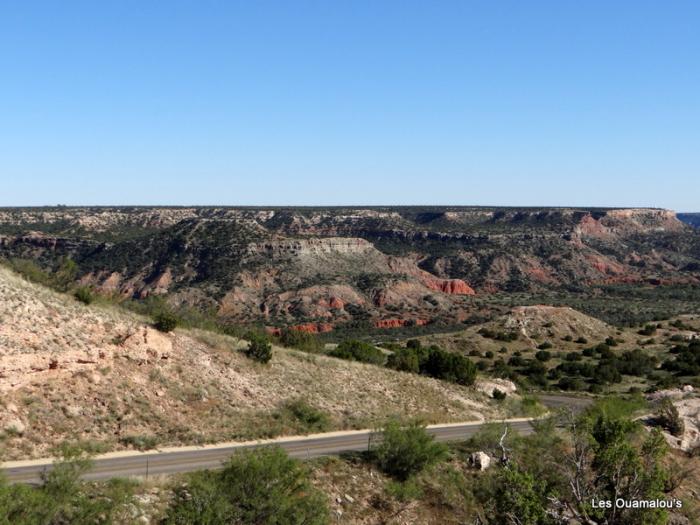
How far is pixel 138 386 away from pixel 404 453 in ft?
48.0

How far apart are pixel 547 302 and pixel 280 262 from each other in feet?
200

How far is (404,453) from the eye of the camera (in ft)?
93.1

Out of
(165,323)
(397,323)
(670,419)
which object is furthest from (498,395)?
(397,323)

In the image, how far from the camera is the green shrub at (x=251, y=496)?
63.7 ft

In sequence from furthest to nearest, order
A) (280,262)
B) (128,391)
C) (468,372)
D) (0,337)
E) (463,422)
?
(280,262) → (468,372) → (463,422) → (128,391) → (0,337)

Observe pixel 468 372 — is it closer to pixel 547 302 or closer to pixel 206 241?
pixel 547 302

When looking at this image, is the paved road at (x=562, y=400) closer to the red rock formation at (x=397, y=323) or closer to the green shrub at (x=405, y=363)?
the green shrub at (x=405, y=363)

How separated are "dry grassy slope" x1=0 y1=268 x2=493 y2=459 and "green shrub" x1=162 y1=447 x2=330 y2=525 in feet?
28.8

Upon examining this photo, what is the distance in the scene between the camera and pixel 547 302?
140125 millimetres

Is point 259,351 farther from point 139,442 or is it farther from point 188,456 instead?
point 188,456

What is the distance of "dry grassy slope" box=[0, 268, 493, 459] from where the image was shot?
92.9 ft

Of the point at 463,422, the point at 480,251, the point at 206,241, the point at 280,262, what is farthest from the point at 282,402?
the point at 480,251

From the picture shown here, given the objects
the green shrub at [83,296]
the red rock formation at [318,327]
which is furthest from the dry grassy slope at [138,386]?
the red rock formation at [318,327]

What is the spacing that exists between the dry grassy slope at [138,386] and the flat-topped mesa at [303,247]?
9459 cm
